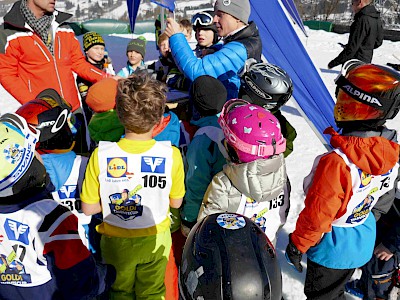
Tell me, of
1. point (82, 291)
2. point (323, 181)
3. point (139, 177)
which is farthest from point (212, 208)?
point (82, 291)

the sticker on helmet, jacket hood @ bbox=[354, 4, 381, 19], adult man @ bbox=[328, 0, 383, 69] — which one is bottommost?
adult man @ bbox=[328, 0, 383, 69]

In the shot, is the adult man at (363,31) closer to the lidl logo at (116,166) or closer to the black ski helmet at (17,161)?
the lidl logo at (116,166)

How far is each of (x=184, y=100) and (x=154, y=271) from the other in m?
1.59

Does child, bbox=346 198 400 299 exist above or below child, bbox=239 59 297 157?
below

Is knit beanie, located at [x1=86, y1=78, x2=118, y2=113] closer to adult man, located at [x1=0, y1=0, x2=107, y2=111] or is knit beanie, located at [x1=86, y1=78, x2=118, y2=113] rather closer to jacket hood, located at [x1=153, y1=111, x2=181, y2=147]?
jacket hood, located at [x1=153, y1=111, x2=181, y2=147]

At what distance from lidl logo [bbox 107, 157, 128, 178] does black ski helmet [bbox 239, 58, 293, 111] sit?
34.8 inches

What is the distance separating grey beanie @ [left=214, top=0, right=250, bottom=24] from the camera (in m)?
2.73

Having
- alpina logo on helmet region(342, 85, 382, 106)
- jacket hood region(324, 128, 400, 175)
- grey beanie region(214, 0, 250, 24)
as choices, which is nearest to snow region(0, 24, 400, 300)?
grey beanie region(214, 0, 250, 24)

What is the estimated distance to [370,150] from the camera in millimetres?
1854

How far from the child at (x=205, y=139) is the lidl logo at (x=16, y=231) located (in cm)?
104

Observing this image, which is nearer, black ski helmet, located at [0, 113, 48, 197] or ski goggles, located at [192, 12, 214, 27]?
black ski helmet, located at [0, 113, 48, 197]

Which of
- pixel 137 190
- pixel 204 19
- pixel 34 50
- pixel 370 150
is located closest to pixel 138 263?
pixel 137 190

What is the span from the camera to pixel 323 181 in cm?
189

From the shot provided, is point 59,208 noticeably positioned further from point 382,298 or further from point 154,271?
point 382,298
